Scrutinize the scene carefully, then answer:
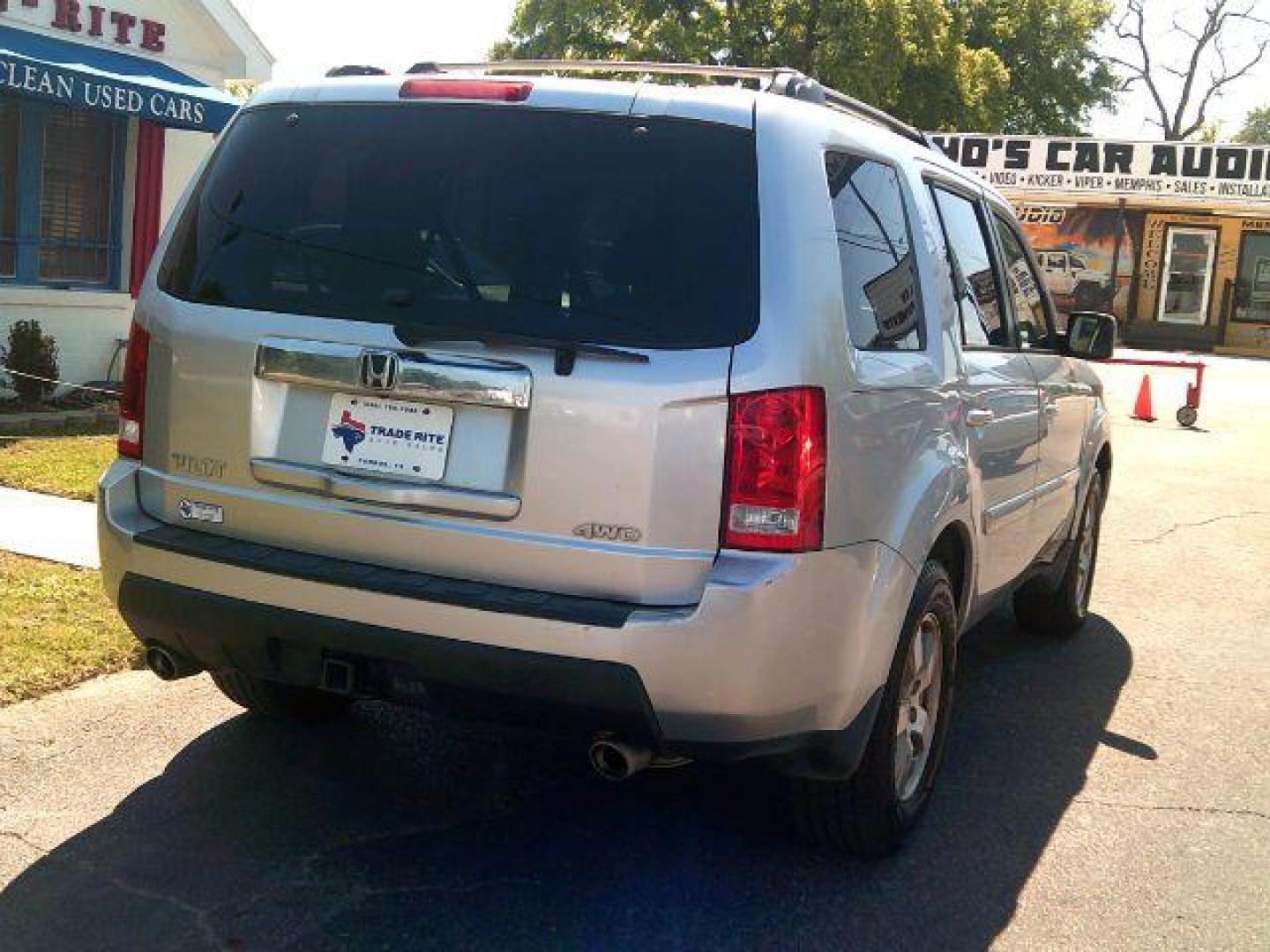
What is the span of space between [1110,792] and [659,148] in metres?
2.65

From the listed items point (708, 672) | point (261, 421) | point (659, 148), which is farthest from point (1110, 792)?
point (261, 421)

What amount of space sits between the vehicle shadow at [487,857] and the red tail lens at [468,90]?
1960 millimetres

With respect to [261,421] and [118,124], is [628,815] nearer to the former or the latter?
[261,421]

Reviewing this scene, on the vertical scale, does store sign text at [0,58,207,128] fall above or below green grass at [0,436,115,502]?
above

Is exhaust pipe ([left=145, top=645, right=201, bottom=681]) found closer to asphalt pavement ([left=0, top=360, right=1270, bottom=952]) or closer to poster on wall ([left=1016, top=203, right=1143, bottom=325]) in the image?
asphalt pavement ([left=0, top=360, right=1270, bottom=952])

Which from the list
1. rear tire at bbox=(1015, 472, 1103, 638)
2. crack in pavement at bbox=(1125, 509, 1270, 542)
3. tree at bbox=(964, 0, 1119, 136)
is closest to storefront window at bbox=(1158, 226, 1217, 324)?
tree at bbox=(964, 0, 1119, 136)

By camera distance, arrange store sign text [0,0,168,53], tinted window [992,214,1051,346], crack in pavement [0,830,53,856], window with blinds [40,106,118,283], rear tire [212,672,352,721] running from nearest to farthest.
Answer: crack in pavement [0,830,53,856] < rear tire [212,672,352,721] < tinted window [992,214,1051,346] < store sign text [0,0,168,53] < window with blinds [40,106,118,283]

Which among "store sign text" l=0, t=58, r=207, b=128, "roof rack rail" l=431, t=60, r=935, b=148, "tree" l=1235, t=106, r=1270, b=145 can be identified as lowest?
"roof rack rail" l=431, t=60, r=935, b=148

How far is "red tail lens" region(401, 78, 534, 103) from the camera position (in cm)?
339

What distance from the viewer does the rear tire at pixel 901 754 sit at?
3.63 m

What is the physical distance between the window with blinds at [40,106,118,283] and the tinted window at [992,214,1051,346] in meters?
9.09

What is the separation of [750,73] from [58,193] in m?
10.1

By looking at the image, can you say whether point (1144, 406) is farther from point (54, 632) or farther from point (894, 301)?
point (54, 632)

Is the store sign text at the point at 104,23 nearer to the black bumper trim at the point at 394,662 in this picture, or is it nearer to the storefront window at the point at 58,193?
the storefront window at the point at 58,193
